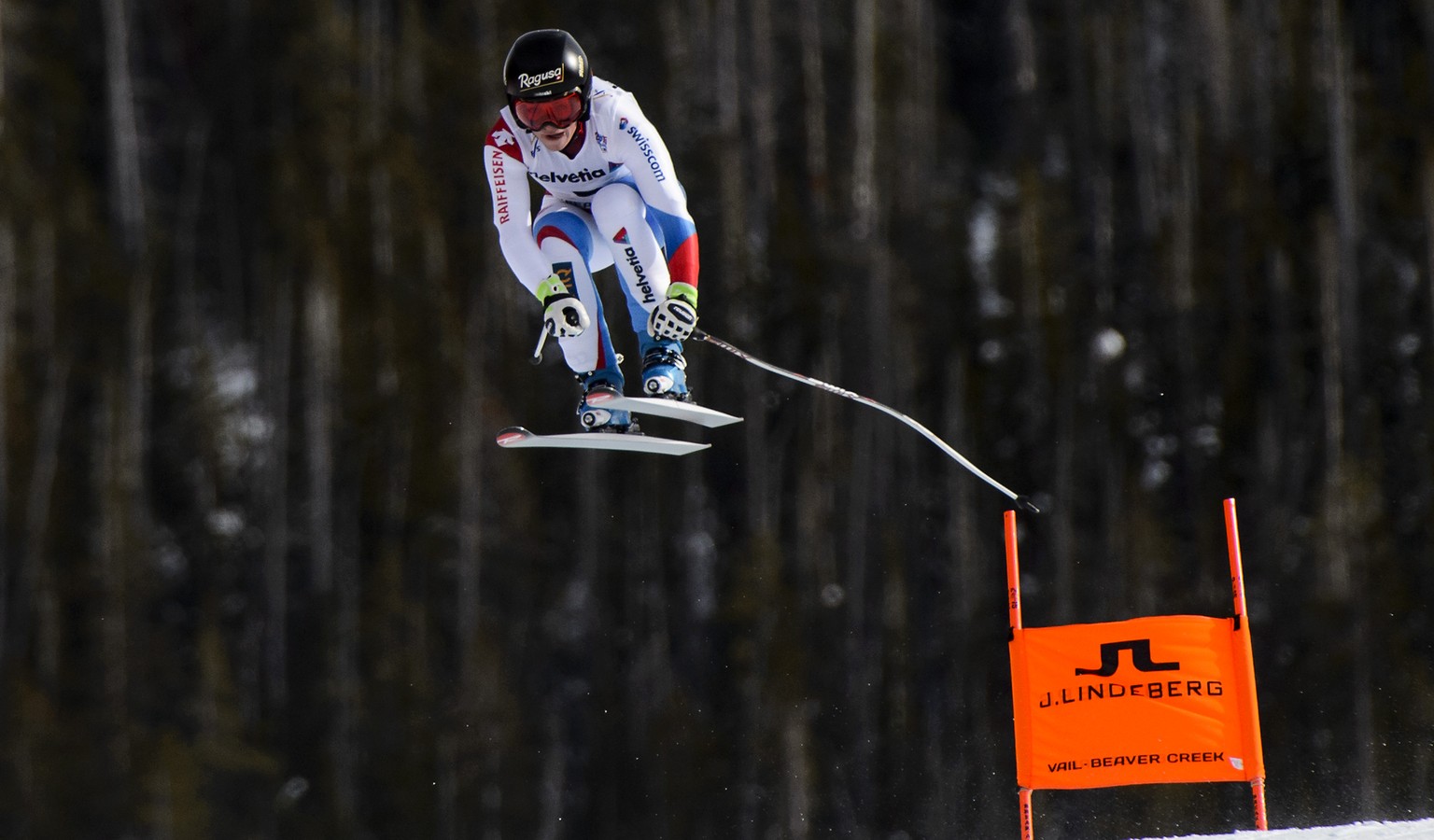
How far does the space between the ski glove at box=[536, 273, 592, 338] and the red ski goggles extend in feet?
1.91

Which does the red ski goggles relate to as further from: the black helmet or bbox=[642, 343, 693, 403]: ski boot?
bbox=[642, 343, 693, 403]: ski boot

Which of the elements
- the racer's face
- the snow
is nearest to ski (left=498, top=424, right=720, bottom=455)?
the racer's face

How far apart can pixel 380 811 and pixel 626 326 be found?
648 cm

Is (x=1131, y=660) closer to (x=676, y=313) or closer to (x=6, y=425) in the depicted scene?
(x=676, y=313)

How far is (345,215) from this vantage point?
2212cm

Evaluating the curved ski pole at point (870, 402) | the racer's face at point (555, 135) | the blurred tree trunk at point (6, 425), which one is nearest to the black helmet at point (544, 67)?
the racer's face at point (555, 135)

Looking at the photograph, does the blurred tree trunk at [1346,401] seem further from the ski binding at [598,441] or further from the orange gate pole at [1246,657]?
the ski binding at [598,441]

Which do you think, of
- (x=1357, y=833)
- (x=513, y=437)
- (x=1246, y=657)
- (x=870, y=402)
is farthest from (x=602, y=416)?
(x=1357, y=833)

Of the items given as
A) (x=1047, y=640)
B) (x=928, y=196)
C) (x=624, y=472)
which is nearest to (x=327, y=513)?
(x=624, y=472)

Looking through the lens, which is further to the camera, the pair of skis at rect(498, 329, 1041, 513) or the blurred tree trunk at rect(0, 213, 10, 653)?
the blurred tree trunk at rect(0, 213, 10, 653)

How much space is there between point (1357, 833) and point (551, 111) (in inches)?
143

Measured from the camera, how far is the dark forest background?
18422mm

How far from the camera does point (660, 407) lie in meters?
6.09

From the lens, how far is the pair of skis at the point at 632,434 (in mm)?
6102
